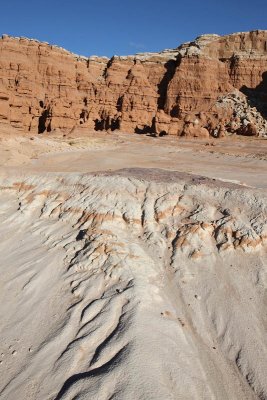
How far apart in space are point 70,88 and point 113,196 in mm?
38681

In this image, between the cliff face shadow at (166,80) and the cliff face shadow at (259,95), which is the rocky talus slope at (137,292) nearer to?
the cliff face shadow at (259,95)

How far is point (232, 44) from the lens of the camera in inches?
1893

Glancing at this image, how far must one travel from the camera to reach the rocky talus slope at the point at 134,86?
4419 cm

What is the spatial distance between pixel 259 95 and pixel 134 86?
17344 mm

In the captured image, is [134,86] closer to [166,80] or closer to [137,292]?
[166,80]

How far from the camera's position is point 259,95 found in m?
45.4

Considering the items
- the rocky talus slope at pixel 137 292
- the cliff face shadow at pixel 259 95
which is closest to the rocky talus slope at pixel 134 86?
the cliff face shadow at pixel 259 95

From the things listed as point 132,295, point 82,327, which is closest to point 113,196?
point 132,295

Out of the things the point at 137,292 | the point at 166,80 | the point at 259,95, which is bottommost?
the point at 137,292

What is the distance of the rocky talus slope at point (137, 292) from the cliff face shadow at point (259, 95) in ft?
113

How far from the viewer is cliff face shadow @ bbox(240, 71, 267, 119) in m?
43.7

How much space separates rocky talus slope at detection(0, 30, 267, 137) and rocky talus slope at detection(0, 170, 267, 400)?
3084cm

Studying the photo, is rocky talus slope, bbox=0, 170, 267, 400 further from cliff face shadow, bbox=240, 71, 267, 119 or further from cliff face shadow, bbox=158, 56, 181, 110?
cliff face shadow, bbox=158, 56, 181, 110

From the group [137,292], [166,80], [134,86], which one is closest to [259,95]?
[166,80]
